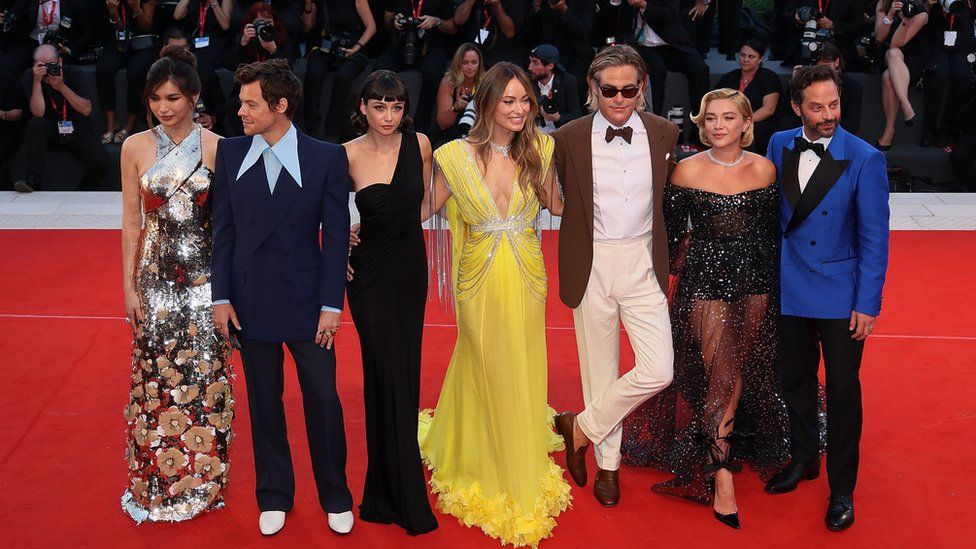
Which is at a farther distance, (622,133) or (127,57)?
(127,57)

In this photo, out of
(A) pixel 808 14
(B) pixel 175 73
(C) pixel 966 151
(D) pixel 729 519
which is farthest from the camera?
(A) pixel 808 14

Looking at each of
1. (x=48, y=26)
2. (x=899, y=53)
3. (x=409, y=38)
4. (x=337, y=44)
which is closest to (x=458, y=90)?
(x=409, y=38)

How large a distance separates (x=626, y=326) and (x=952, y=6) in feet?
20.9

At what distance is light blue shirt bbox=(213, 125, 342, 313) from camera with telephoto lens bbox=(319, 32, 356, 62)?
5784 millimetres

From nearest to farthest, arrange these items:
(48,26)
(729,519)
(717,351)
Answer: (729,519)
(717,351)
(48,26)

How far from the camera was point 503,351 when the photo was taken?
13.0ft

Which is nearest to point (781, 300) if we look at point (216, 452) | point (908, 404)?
point (908, 404)

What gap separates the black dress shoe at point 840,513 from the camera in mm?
3941

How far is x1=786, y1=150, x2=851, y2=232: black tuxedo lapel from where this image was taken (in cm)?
386

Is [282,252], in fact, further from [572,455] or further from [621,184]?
[572,455]

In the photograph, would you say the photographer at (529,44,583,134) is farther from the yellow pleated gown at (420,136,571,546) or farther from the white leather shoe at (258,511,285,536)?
the white leather shoe at (258,511,285,536)

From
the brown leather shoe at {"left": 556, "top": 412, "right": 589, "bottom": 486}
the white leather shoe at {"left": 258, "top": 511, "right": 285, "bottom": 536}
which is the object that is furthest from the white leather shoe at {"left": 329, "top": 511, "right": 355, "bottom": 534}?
the brown leather shoe at {"left": 556, "top": 412, "right": 589, "bottom": 486}

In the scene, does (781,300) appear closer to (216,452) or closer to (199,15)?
(216,452)

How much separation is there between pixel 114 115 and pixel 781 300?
23.0ft
